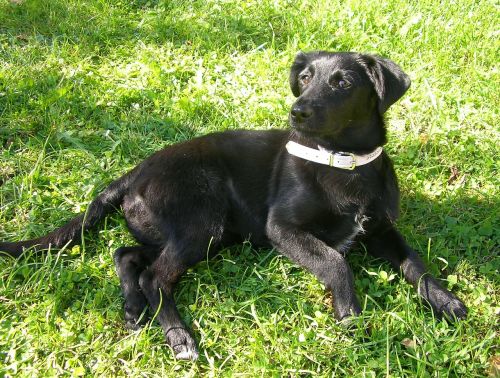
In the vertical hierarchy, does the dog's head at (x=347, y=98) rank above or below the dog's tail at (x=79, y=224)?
above

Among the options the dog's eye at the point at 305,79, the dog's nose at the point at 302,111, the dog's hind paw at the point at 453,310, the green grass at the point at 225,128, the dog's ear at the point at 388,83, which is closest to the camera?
the green grass at the point at 225,128

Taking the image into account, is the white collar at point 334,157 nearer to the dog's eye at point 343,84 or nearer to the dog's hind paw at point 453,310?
the dog's eye at point 343,84

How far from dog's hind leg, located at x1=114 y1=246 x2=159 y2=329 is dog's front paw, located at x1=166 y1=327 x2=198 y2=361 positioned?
202 millimetres

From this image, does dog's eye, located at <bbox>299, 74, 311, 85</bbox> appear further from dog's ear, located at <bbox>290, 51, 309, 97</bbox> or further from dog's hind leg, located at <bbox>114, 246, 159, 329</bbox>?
dog's hind leg, located at <bbox>114, 246, 159, 329</bbox>

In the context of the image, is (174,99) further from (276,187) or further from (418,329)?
(418,329)

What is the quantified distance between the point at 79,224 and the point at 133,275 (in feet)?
1.61

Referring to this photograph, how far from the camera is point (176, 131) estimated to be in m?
4.16

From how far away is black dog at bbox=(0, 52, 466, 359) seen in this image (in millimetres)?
2906

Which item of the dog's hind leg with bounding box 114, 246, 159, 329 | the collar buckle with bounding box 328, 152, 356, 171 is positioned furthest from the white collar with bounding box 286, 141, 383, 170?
the dog's hind leg with bounding box 114, 246, 159, 329

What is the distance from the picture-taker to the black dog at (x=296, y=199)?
9.53 ft

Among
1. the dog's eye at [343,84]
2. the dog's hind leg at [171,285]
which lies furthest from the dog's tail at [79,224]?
the dog's eye at [343,84]

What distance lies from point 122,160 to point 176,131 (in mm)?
501

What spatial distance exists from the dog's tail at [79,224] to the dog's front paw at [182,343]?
0.86m

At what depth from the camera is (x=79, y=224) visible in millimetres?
3160
